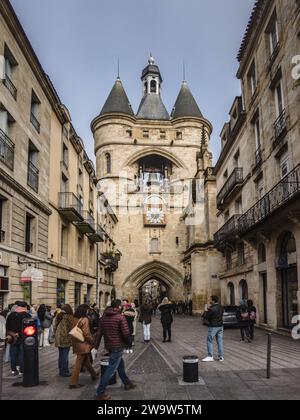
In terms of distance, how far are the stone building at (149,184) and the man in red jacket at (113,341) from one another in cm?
3411

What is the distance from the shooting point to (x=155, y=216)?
151 ft

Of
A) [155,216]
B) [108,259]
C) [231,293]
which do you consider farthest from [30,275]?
[155,216]

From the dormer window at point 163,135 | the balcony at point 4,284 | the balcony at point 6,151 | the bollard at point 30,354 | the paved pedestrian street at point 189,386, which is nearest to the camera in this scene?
the paved pedestrian street at point 189,386

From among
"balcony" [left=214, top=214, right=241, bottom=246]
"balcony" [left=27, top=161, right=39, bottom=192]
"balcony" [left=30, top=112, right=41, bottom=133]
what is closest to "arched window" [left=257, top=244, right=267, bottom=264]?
"balcony" [left=214, top=214, right=241, bottom=246]

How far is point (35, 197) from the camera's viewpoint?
1700 centimetres

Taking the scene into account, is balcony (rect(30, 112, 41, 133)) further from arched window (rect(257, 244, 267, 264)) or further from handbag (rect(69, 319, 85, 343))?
handbag (rect(69, 319, 85, 343))

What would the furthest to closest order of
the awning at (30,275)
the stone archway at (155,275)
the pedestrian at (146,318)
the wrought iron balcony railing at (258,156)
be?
the stone archway at (155,275) < the wrought iron balcony railing at (258,156) < the pedestrian at (146,318) < the awning at (30,275)

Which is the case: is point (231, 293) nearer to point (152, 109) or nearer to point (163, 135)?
point (163, 135)

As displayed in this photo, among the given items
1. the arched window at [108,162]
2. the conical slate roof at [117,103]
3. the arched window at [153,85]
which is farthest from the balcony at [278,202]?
the arched window at [153,85]

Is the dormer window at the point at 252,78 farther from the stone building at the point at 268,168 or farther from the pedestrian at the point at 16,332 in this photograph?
the pedestrian at the point at 16,332

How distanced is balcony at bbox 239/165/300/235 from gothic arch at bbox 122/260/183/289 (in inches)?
954

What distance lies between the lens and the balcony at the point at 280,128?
1632 cm

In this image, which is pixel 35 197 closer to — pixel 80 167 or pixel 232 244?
pixel 80 167

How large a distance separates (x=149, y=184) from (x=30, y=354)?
41.0m
